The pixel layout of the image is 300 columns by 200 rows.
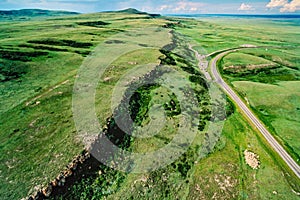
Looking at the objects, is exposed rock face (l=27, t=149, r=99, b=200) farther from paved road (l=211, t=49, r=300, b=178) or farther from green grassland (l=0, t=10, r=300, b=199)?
paved road (l=211, t=49, r=300, b=178)

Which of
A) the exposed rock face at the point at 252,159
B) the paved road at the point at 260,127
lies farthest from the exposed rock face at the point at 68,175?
the paved road at the point at 260,127

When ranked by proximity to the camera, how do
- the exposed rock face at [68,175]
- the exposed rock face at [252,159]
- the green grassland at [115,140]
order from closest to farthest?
the exposed rock face at [68,175] < the green grassland at [115,140] < the exposed rock face at [252,159]

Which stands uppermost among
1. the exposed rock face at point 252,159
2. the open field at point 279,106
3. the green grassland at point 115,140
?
the green grassland at point 115,140

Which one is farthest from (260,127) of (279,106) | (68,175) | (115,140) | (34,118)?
(34,118)

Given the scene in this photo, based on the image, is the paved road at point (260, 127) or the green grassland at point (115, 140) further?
the paved road at point (260, 127)

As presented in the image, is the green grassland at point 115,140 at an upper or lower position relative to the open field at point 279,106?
upper

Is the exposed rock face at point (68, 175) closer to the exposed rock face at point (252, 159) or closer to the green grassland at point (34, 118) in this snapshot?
the green grassland at point (34, 118)

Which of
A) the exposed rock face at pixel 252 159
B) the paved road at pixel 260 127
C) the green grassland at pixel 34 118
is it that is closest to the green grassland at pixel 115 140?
the green grassland at pixel 34 118

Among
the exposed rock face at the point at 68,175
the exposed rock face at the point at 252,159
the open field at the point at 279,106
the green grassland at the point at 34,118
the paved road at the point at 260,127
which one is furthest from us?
the open field at the point at 279,106

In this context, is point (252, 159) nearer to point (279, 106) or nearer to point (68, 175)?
point (279, 106)
